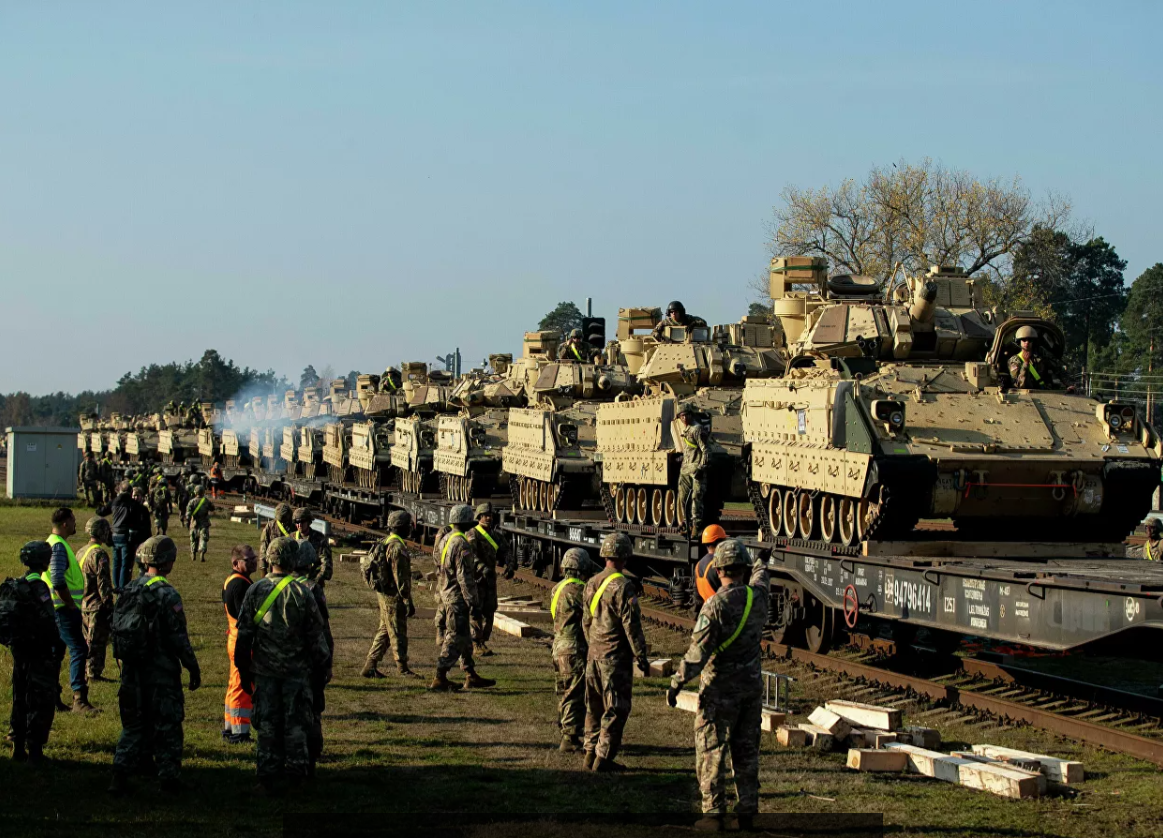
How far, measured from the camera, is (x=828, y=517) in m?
16.9

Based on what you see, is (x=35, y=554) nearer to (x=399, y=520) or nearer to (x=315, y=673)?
(x=315, y=673)

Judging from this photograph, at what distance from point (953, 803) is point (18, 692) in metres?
6.41

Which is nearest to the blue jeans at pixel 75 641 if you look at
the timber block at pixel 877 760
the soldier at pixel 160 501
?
the timber block at pixel 877 760

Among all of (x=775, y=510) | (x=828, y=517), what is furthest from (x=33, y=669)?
(x=775, y=510)

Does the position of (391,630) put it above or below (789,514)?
below

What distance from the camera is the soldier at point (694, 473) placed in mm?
19266

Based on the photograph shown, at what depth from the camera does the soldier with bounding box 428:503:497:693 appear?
46.5ft

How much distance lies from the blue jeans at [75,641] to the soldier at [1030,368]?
9.89 metres

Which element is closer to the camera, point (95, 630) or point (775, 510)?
point (95, 630)

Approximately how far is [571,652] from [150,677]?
9.92 ft

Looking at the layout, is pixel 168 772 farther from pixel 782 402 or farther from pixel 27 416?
pixel 27 416

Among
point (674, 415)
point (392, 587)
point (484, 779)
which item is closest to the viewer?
point (484, 779)

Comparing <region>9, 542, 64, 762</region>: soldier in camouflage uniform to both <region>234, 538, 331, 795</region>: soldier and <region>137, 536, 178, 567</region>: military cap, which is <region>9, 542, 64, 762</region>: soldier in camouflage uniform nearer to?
<region>137, 536, 178, 567</region>: military cap

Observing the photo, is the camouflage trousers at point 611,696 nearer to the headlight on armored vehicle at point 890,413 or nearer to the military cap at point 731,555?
the military cap at point 731,555
